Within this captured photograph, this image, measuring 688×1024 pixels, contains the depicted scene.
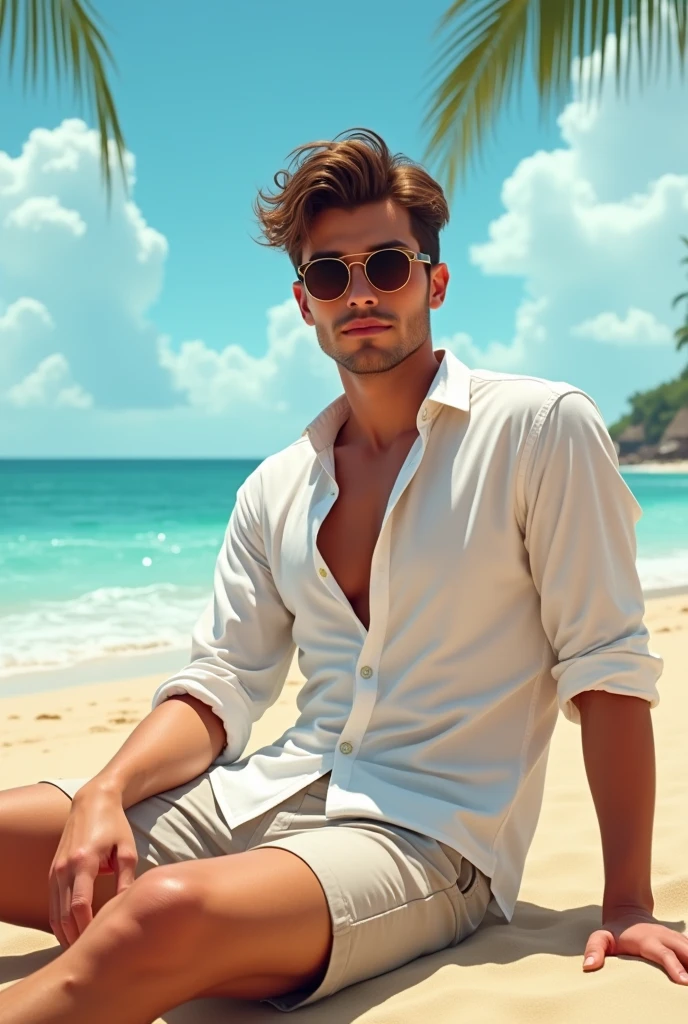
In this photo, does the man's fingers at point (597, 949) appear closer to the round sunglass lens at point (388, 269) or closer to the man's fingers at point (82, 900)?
the man's fingers at point (82, 900)

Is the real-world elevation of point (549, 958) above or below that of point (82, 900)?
below

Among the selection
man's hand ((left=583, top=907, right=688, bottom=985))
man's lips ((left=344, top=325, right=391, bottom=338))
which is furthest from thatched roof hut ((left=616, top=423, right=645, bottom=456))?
man's hand ((left=583, top=907, right=688, bottom=985))

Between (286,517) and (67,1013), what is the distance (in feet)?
4.23

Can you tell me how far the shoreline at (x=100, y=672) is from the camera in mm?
7590

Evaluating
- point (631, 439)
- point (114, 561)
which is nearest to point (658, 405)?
point (631, 439)

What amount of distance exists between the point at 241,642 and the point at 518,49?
14.0 feet

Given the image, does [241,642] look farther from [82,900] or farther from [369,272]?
[369,272]

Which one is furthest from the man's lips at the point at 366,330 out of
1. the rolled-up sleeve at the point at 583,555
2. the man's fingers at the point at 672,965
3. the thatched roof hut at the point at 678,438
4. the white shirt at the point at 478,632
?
the thatched roof hut at the point at 678,438

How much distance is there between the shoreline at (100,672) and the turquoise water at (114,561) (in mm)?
267

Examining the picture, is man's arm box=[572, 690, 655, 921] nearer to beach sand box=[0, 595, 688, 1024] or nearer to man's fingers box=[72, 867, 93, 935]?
beach sand box=[0, 595, 688, 1024]

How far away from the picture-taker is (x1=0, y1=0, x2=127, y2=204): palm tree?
16.7 ft

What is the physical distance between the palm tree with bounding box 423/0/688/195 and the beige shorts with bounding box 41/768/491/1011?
421cm

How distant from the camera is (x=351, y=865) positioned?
77.6 inches

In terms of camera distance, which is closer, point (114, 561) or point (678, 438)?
→ point (114, 561)
